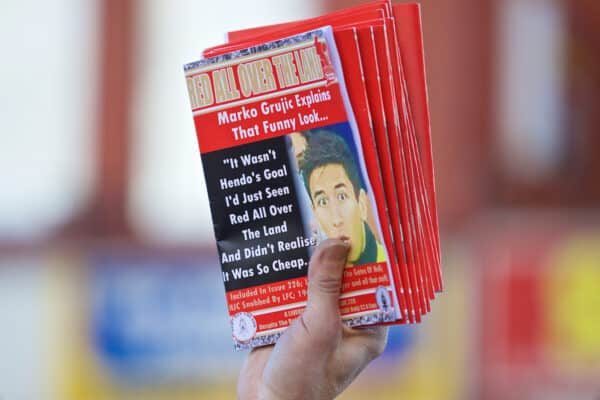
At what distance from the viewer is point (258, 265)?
1.30 m

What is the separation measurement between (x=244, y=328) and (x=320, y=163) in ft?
0.80

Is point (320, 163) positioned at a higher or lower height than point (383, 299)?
higher

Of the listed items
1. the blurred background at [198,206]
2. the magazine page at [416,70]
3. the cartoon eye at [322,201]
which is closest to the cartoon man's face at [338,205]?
the cartoon eye at [322,201]

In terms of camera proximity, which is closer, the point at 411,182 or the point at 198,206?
the point at 411,182

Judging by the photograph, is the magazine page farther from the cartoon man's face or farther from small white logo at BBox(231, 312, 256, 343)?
small white logo at BBox(231, 312, 256, 343)

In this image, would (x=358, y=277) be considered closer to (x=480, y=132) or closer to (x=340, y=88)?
(x=340, y=88)

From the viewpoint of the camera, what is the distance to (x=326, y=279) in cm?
125

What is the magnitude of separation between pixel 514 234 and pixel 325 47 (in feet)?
12.0

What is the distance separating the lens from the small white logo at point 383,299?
125cm

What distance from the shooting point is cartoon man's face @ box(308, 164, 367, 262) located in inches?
49.2

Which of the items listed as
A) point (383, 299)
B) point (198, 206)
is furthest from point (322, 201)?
point (198, 206)

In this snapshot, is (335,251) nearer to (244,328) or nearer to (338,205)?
(338,205)

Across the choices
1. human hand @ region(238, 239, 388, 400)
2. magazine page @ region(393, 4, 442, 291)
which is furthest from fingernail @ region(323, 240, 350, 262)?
magazine page @ region(393, 4, 442, 291)

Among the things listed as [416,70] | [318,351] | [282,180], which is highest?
[416,70]
